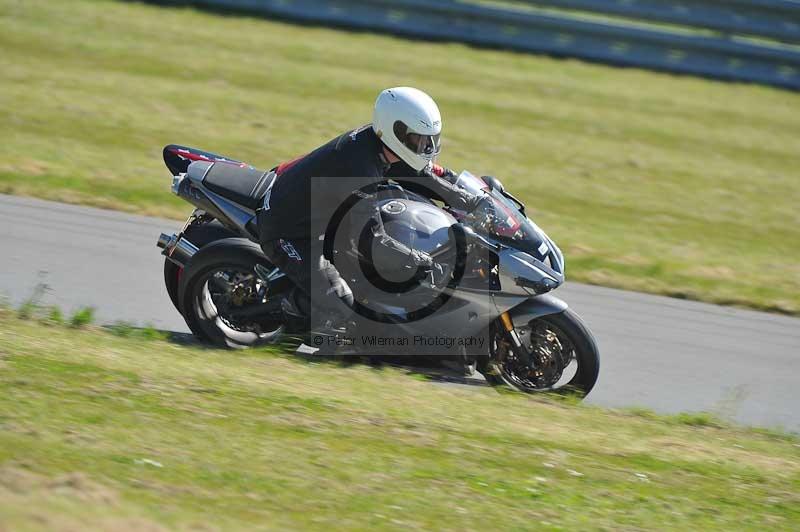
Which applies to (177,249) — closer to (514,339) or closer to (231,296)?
(231,296)

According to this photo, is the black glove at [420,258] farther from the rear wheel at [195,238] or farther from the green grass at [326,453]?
the rear wheel at [195,238]

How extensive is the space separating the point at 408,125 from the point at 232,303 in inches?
64.2

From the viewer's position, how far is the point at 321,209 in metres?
6.03

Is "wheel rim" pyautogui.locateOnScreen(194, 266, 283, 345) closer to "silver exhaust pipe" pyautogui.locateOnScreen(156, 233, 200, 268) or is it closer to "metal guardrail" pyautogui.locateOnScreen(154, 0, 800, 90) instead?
"silver exhaust pipe" pyautogui.locateOnScreen(156, 233, 200, 268)

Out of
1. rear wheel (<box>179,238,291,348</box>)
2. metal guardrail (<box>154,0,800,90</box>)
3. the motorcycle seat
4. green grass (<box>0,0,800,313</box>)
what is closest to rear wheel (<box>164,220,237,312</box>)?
rear wheel (<box>179,238,291,348</box>)

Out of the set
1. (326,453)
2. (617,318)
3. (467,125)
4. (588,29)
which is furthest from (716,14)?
(326,453)

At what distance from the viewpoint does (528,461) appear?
489 cm

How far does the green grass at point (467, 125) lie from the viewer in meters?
9.48

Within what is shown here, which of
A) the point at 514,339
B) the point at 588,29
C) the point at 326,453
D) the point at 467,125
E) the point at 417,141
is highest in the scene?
the point at 588,29

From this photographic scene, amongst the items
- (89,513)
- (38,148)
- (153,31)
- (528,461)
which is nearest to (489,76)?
(153,31)

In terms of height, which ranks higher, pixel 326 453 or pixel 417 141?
pixel 417 141

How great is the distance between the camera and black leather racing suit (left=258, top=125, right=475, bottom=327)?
5.91m

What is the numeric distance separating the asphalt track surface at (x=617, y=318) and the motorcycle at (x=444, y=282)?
48cm

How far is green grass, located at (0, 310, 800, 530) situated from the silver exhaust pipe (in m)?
0.66
